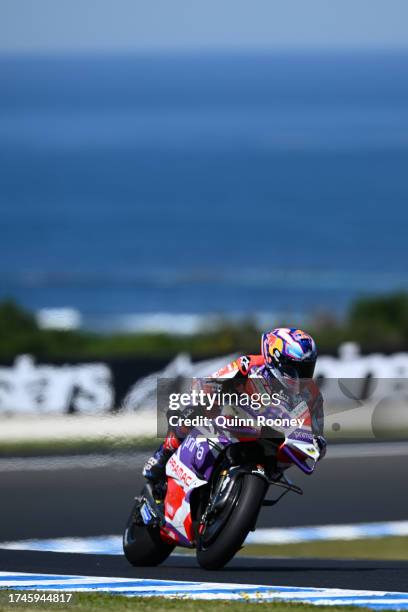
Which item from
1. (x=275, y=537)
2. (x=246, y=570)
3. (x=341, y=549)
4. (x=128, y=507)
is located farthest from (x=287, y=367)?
(x=128, y=507)

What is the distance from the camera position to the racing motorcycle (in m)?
7.72

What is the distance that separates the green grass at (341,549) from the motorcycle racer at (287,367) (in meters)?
3.81

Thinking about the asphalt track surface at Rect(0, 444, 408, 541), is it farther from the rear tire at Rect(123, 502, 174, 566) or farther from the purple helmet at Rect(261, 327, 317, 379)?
the purple helmet at Rect(261, 327, 317, 379)

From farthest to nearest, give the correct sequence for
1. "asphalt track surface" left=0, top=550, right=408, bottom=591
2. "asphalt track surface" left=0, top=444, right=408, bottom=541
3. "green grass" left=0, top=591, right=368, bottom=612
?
"asphalt track surface" left=0, top=444, right=408, bottom=541, "asphalt track surface" left=0, top=550, right=408, bottom=591, "green grass" left=0, top=591, right=368, bottom=612

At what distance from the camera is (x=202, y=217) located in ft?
344

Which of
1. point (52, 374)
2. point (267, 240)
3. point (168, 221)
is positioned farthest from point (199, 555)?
point (168, 221)

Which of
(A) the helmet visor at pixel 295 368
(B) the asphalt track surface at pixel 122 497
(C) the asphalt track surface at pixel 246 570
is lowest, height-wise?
(B) the asphalt track surface at pixel 122 497

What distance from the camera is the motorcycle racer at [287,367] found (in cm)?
791

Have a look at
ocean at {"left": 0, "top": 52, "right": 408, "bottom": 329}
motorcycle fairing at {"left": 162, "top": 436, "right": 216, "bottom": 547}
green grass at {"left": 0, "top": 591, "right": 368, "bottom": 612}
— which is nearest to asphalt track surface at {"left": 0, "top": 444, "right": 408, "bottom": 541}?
motorcycle fairing at {"left": 162, "top": 436, "right": 216, "bottom": 547}

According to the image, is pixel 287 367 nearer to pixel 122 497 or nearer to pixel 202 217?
pixel 122 497

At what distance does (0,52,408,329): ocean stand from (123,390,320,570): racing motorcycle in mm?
24879

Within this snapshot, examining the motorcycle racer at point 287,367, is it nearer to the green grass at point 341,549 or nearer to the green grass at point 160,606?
the green grass at point 160,606

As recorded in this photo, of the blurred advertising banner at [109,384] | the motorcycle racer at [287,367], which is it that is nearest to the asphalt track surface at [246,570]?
the motorcycle racer at [287,367]

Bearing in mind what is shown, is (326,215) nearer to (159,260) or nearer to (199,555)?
(159,260)
